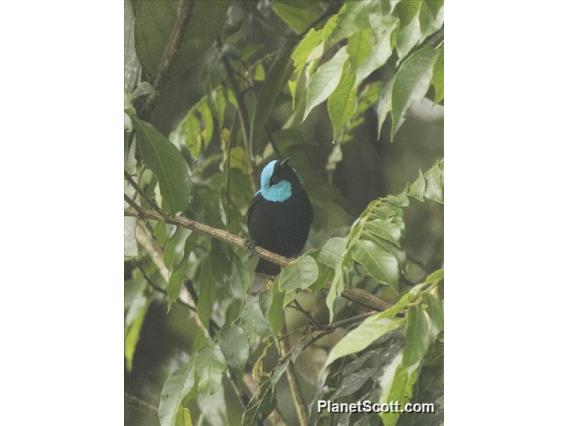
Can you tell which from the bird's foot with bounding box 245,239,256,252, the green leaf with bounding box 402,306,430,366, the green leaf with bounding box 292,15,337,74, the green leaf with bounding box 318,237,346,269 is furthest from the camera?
the bird's foot with bounding box 245,239,256,252

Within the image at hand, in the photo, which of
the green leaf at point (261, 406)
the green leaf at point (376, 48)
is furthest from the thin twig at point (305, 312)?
the green leaf at point (376, 48)

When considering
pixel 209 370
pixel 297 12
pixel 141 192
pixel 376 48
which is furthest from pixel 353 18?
pixel 209 370

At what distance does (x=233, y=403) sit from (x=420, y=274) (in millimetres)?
355

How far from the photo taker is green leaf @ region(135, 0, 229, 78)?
4.77ft

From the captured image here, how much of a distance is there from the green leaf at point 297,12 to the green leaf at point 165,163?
28 centimetres

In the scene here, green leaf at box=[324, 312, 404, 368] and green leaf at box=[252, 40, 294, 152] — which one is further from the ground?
green leaf at box=[252, 40, 294, 152]

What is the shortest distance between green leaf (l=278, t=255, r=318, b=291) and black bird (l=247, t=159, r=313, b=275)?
159 millimetres

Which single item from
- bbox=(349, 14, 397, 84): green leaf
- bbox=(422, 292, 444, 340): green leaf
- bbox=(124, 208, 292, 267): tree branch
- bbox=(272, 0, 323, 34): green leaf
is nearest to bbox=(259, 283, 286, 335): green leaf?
bbox=(124, 208, 292, 267): tree branch

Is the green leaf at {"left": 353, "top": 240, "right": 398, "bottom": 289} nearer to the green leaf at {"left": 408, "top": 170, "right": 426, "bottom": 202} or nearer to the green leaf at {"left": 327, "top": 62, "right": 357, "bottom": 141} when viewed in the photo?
the green leaf at {"left": 408, "top": 170, "right": 426, "bottom": 202}

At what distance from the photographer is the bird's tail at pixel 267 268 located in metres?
1.38

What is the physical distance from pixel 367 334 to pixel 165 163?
431mm

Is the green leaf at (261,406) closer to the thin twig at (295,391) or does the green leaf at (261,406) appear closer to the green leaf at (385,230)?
the thin twig at (295,391)

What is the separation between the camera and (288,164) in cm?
139

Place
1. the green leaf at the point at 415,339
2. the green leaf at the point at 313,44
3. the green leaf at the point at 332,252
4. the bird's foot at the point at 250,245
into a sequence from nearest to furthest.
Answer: the green leaf at the point at 415,339
the green leaf at the point at 332,252
the green leaf at the point at 313,44
the bird's foot at the point at 250,245
